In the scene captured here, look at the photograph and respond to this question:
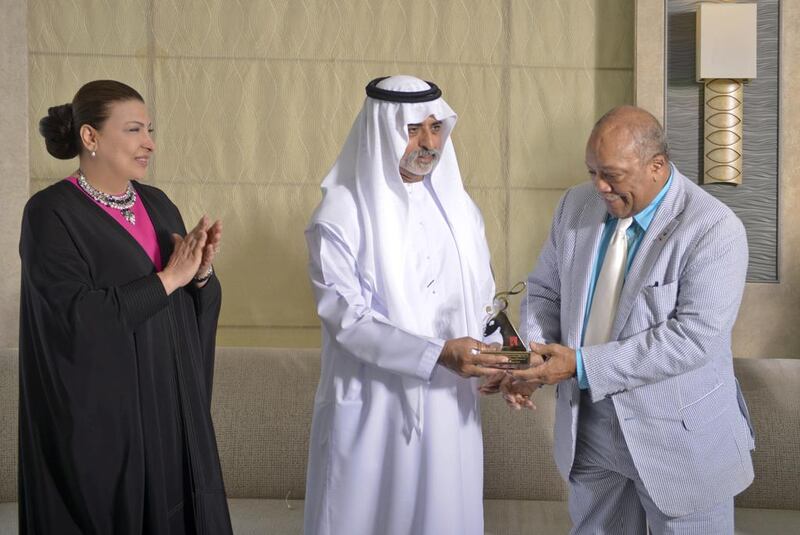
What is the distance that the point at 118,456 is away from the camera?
8.28ft

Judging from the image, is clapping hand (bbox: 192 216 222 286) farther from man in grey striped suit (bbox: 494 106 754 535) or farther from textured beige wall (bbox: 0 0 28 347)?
textured beige wall (bbox: 0 0 28 347)

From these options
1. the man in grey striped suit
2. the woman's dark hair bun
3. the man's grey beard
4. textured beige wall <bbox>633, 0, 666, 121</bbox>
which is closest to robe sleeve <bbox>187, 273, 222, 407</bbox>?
the woman's dark hair bun

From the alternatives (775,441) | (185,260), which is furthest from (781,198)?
(185,260)

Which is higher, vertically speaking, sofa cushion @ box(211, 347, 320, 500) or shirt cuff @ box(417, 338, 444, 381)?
shirt cuff @ box(417, 338, 444, 381)

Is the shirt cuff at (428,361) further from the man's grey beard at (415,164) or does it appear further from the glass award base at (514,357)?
the man's grey beard at (415,164)

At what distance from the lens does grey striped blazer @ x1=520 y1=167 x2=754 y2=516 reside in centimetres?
251

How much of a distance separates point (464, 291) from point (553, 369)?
408mm

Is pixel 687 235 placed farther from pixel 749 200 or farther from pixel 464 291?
pixel 749 200

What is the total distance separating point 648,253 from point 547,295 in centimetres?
46

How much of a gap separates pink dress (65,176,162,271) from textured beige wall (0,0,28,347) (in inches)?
77.3

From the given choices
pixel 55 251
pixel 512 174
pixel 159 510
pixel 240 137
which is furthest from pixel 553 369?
pixel 240 137

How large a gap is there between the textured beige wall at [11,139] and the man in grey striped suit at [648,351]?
9.42 ft

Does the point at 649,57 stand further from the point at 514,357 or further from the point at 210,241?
the point at 210,241

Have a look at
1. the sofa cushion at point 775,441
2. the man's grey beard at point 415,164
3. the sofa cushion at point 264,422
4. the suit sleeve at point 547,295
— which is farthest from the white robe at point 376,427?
the sofa cushion at point 775,441
